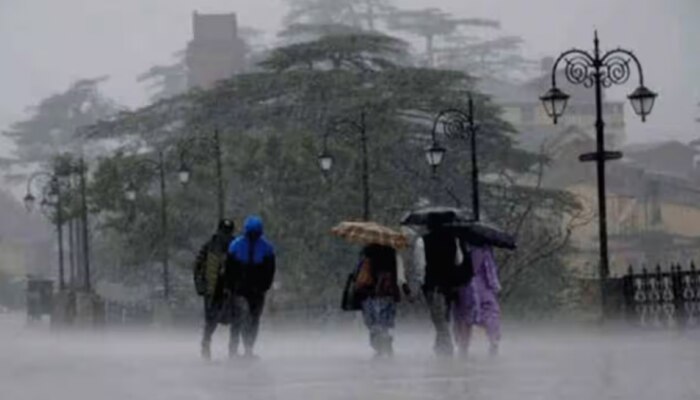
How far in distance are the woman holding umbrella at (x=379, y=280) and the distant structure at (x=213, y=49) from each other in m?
62.2

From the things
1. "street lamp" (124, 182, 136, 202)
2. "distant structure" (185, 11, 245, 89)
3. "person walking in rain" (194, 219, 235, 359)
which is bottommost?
"person walking in rain" (194, 219, 235, 359)

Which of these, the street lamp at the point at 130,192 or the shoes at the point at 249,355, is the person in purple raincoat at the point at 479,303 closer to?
the shoes at the point at 249,355

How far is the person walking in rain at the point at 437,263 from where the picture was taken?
13336mm

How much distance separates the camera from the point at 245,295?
14.3 meters

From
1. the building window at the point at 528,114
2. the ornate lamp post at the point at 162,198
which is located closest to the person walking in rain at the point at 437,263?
the ornate lamp post at the point at 162,198

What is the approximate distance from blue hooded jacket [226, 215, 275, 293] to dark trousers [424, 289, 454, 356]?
5.14 feet

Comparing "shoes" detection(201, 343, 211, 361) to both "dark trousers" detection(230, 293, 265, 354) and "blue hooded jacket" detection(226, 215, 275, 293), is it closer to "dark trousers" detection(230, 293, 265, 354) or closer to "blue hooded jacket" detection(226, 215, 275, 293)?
"dark trousers" detection(230, 293, 265, 354)

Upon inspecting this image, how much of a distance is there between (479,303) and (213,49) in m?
64.1

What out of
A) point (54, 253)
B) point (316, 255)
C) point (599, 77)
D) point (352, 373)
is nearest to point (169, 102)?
point (316, 255)

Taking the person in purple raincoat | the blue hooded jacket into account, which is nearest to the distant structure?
the blue hooded jacket

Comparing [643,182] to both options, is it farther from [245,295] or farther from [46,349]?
[245,295]

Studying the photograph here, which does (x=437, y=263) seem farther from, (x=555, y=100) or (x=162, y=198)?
(x=162, y=198)

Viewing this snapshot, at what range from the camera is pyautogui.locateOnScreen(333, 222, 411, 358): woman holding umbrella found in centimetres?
1399

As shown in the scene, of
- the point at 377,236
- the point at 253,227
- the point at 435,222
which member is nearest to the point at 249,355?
the point at 253,227
